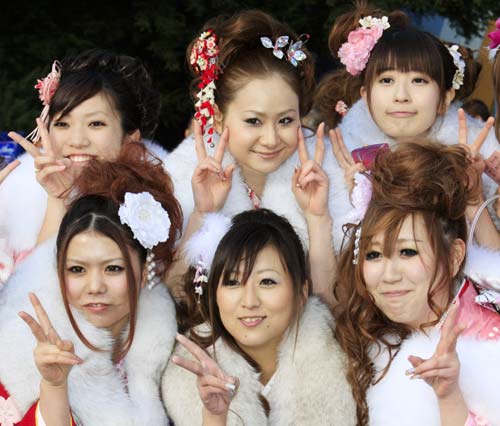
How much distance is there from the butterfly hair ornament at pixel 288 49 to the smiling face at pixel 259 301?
999 mm

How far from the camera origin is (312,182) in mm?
3570

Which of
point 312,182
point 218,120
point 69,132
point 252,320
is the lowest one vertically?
point 252,320

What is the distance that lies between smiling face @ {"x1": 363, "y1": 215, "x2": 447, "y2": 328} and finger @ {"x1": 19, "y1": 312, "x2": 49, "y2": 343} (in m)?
1.11

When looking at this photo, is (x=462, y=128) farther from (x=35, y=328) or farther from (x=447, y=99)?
(x=35, y=328)

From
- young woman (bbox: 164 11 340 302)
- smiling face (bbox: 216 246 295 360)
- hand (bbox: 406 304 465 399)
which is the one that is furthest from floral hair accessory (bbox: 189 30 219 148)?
hand (bbox: 406 304 465 399)

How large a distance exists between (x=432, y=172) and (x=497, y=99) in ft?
3.01

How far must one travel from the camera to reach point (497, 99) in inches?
146

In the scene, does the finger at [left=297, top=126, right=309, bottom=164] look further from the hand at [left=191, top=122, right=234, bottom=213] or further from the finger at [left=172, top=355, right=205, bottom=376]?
the finger at [left=172, top=355, right=205, bottom=376]

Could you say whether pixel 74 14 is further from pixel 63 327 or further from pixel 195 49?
pixel 63 327

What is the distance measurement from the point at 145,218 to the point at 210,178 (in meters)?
0.58

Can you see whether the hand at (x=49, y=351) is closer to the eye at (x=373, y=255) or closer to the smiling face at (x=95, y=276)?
the smiling face at (x=95, y=276)

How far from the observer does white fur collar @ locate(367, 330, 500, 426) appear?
9.00 feet

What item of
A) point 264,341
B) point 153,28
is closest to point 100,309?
point 264,341

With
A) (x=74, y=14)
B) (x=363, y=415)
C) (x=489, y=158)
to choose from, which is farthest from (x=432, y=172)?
(x=74, y=14)
